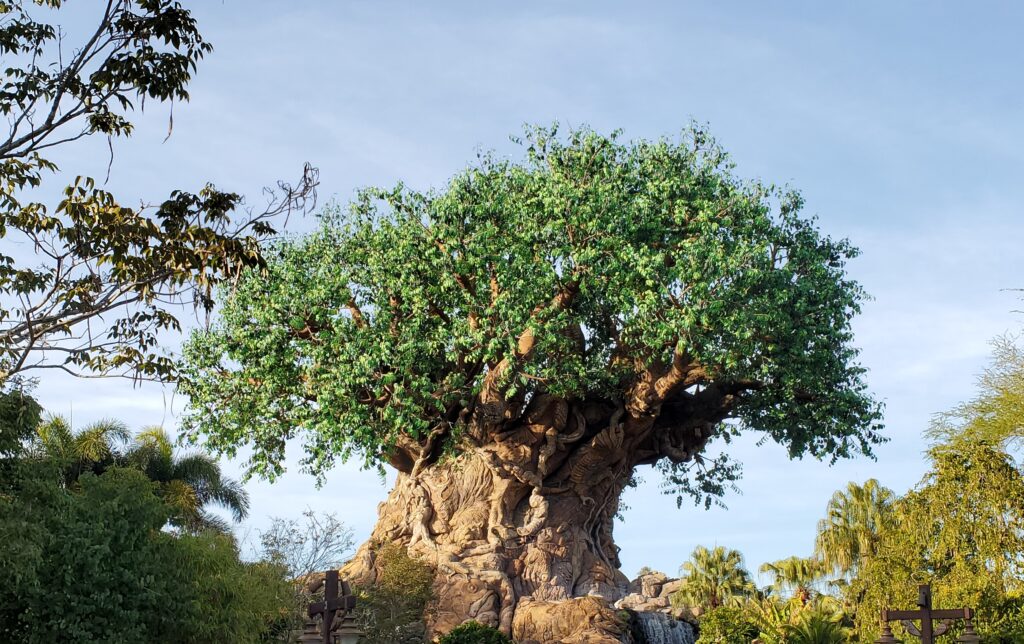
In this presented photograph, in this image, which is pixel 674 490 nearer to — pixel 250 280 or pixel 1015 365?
pixel 1015 365

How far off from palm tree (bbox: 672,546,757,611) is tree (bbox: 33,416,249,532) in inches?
609

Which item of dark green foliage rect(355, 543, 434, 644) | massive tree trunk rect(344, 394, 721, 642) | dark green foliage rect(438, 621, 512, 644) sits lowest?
dark green foliage rect(438, 621, 512, 644)

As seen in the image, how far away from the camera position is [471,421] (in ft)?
81.7

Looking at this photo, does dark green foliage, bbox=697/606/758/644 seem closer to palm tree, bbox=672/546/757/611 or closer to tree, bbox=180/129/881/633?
tree, bbox=180/129/881/633

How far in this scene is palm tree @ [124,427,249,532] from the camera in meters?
33.3

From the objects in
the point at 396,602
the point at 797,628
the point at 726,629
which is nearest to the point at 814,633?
the point at 797,628

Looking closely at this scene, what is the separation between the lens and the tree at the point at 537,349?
21984 millimetres

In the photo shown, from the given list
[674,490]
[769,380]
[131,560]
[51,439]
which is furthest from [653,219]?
[51,439]

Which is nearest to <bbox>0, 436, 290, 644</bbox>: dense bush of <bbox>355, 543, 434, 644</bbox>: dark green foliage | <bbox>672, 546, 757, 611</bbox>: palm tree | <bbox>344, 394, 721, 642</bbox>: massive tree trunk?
<bbox>355, 543, 434, 644</bbox>: dark green foliage

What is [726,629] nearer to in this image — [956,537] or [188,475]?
[956,537]

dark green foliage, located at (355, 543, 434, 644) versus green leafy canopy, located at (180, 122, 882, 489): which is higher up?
green leafy canopy, located at (180, 122, 882, 489)

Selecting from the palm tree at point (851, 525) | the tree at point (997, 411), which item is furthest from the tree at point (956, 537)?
the palm tree at point (851, 525)

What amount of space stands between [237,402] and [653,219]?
9.65 m

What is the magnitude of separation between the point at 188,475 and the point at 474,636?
15413 mm
